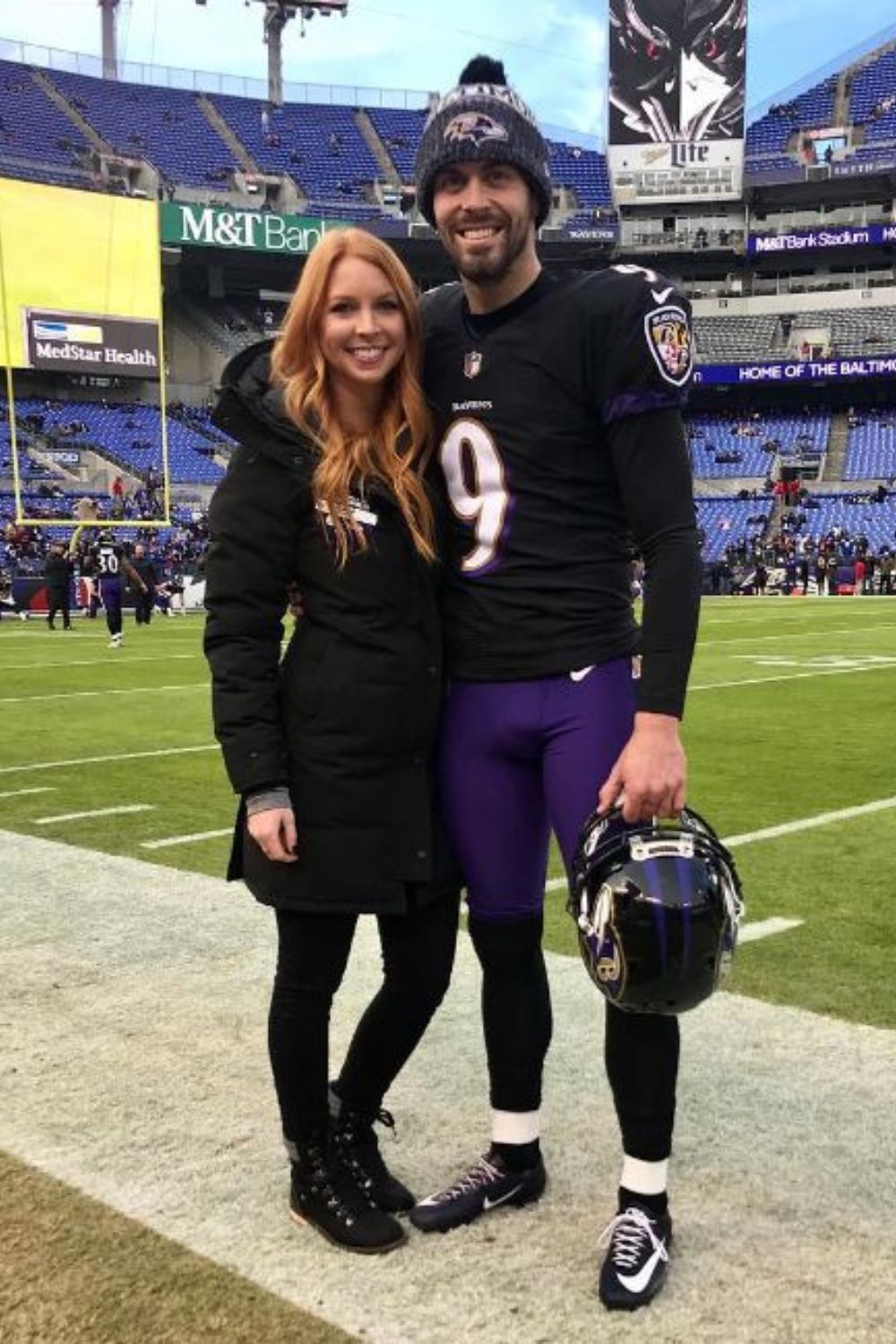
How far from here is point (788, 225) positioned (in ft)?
181

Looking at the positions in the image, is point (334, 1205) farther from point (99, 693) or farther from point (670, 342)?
point (99, 693)

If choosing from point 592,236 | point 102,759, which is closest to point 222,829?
point 102,759

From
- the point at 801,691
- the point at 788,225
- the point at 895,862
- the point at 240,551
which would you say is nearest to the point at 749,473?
the point at 788,225

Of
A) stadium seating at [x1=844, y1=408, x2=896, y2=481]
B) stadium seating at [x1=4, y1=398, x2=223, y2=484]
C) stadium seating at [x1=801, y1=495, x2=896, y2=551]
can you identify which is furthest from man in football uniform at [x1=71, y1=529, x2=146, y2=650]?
stadium seating at [x1=844, y1=408, x2=896, y2=481]

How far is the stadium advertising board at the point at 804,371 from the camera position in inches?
1965

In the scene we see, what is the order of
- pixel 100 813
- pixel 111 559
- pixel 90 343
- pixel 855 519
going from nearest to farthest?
pixel 100 813 → pixel 111 559 → pixel 90 343 → pixel 855 519

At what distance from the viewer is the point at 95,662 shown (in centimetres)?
1514

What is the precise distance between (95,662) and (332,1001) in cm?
1322

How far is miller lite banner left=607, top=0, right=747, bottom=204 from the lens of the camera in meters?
50.8

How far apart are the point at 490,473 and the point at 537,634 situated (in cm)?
31

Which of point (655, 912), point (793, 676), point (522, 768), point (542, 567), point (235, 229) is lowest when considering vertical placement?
point (793, 676)

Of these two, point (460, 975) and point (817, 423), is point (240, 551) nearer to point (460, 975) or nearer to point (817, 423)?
point (460, 975)

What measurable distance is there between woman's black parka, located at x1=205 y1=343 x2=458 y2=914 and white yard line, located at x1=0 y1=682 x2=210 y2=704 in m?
9.43

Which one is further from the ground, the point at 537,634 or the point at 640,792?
the point at 537,634
